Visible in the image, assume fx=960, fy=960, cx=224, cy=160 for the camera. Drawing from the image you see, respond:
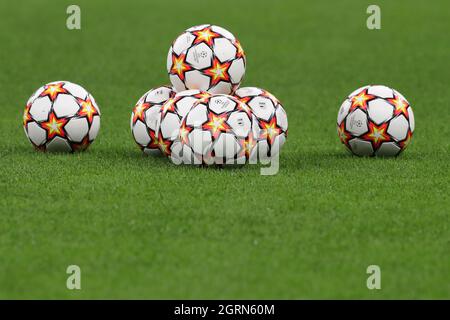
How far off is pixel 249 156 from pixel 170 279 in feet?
14.6

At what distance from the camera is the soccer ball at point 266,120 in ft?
Result: 42.9

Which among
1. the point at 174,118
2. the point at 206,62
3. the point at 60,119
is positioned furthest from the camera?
the point at 60,119

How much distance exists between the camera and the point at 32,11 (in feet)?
107

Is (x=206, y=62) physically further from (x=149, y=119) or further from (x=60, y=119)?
(x=60, y=119)

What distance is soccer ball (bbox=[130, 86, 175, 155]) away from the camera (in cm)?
1338

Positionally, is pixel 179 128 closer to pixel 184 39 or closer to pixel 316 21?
pixel 184 39

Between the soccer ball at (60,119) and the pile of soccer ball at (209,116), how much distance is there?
0.05 ft

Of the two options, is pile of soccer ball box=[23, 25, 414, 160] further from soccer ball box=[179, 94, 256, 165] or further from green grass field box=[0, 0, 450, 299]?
green grass field box=[0, 0, 450, 299]

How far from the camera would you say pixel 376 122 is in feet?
44.9

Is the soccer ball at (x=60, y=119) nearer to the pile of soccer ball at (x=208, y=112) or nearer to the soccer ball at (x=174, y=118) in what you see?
the pile of soccer ball at (x=208, y=112)

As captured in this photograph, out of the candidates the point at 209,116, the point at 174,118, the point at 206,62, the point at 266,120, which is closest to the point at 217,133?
the point at 209,116

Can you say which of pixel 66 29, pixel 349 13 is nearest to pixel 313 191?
pixel 66 29

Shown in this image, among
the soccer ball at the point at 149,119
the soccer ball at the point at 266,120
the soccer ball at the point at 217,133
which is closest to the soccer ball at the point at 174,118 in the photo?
the soccer ball at the point at 217,133

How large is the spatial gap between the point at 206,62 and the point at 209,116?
42.1 inches
